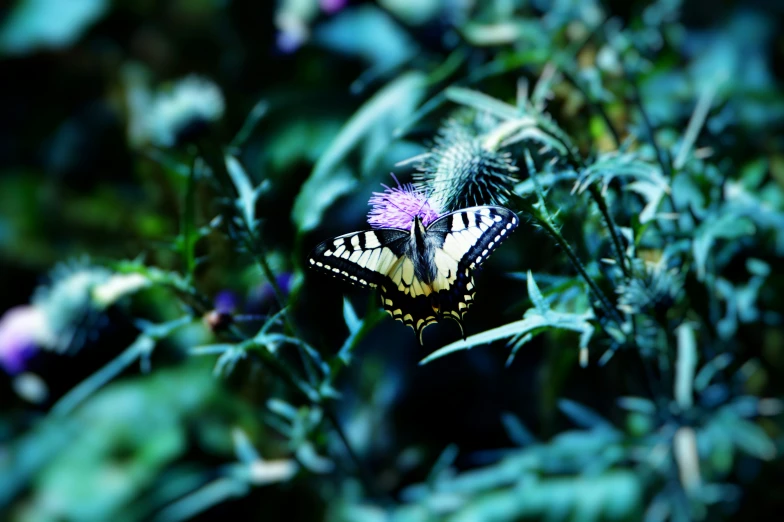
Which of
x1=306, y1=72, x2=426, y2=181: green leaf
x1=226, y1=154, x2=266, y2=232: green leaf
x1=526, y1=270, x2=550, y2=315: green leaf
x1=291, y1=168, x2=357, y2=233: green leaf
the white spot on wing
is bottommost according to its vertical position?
x1=526, y1=270, x2=550, y2=315: green leaf

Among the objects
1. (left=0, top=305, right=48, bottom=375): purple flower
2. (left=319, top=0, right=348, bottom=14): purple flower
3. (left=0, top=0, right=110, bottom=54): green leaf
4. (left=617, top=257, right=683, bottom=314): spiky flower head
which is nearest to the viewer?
(left=617, top=257, right=683, bottom=314): spiky flower head

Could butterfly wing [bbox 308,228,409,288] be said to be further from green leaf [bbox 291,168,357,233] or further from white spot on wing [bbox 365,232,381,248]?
green leaf [bbox 291,168,357,233]

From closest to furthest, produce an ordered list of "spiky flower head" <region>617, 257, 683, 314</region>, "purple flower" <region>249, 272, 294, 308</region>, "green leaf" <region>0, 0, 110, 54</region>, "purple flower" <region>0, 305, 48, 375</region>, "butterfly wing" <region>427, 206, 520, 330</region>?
1. "butterfly wing" <region>427, 206, 520, 330</region>
2. "spiky flower head" <region>617, 257, 683, 314</region>
3. "purple flower" <region>249, 272, 294, 308</region>
4. "purple flower" <region>0, 305, 48, 375</region>
5. "green leaf" <region>0, 0, 110, 54</region>

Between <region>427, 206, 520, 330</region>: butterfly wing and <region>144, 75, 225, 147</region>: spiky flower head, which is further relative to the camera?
<region>144, 75, 225, 147</region>: spiky flower head

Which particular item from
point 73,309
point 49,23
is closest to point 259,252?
point 73,309

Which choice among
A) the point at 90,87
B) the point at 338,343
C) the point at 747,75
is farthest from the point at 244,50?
the point at 747,75

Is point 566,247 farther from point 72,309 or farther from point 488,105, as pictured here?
point 72,309

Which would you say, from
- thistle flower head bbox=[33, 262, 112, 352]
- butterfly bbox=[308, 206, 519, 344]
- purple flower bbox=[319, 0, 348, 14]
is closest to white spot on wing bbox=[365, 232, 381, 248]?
butterfly bbox=[308, 206, 519, 344]
